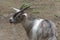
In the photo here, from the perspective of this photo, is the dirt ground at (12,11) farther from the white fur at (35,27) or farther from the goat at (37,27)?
the white fur at (35,27)

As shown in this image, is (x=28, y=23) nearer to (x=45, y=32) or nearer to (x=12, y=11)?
(x=45, y=32)

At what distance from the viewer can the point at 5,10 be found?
11352mm

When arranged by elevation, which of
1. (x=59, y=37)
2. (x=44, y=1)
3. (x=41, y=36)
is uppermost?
(x=41, y=36)

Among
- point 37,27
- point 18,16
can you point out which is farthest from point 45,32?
point 18,16

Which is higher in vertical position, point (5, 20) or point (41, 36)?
point (41, 36)

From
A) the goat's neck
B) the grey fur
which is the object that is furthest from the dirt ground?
the grey fur

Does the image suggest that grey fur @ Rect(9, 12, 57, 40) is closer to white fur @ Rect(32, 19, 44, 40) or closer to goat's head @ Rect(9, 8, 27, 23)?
white fur @ Rect(32, 19, 44, 40)

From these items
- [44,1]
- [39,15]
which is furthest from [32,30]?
[44,1]

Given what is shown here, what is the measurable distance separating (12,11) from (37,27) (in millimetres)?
3803

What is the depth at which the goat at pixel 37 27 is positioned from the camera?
7.32 meters

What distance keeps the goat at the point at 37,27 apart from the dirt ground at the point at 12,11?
44.0 inches

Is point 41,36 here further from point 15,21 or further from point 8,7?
point 8,7

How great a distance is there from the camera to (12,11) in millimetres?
11086

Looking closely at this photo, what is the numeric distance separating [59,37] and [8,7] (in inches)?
143
